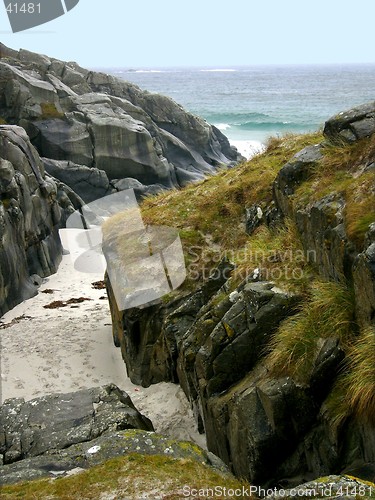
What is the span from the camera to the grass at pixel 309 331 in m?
8.03

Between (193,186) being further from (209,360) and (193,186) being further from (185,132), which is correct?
(185,132)

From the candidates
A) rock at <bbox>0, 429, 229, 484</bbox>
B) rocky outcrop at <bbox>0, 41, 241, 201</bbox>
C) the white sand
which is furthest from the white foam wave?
rock at <bbox>0, 429, 229, 484</bbox>

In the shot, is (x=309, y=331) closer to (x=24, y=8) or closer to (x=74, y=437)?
(x=74, y=437)

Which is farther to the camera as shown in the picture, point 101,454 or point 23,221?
point 23,221

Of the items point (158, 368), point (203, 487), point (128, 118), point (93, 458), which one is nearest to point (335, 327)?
point (203, 487)

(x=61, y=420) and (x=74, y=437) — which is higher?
(x=74, y=437)

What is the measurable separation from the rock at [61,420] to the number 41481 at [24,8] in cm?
596

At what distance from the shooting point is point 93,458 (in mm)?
7254

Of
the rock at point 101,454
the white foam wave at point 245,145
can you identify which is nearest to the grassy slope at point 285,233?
the rock at point 101,454

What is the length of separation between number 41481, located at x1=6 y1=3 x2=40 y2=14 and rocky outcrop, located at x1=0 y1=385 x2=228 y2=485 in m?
5.41

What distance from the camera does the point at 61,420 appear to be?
9.33 m

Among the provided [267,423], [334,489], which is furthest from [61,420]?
[334,489]

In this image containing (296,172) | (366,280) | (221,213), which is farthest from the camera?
(221,213)

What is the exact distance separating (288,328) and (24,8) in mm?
5684
